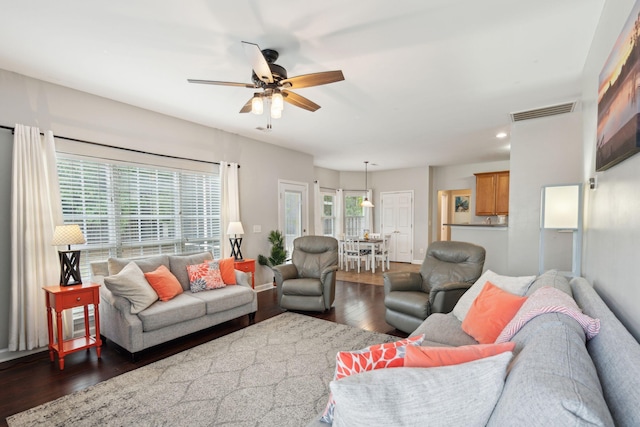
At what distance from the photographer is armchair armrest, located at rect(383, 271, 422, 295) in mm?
3471

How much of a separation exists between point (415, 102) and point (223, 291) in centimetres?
325

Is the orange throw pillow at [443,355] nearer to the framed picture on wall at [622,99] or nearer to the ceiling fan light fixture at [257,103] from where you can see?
the framed picture on wall at [622,99]

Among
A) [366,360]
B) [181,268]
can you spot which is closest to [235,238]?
[181,268]

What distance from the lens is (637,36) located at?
1.26 m

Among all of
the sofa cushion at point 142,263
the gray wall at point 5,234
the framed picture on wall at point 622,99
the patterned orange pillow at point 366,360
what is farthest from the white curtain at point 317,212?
the patterned orange pillow at point 366,360

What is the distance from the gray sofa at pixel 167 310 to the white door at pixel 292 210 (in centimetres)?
223

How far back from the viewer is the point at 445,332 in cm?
218

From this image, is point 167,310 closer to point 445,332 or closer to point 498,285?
point 445,332

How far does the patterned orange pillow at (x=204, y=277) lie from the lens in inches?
139

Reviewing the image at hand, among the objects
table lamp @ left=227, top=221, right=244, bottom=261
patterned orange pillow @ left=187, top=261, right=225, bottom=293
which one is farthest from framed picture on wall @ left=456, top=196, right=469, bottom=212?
patterned orange pillow @ left=187, top=261, right=225, bottom=293

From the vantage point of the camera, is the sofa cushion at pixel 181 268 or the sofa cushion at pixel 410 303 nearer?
the sofa cushion at pixel 410 303

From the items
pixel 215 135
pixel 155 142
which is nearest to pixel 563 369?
pixel 155 142

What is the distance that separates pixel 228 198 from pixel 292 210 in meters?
1.67

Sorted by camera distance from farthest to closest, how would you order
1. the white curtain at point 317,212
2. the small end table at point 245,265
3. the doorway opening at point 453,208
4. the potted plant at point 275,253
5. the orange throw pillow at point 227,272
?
the doorway opening at point 453,208, the white curtain at point 317,212, the potted plant at point 275,253, the small end table at point 245,265, the orange throw pillow at point 227,272
